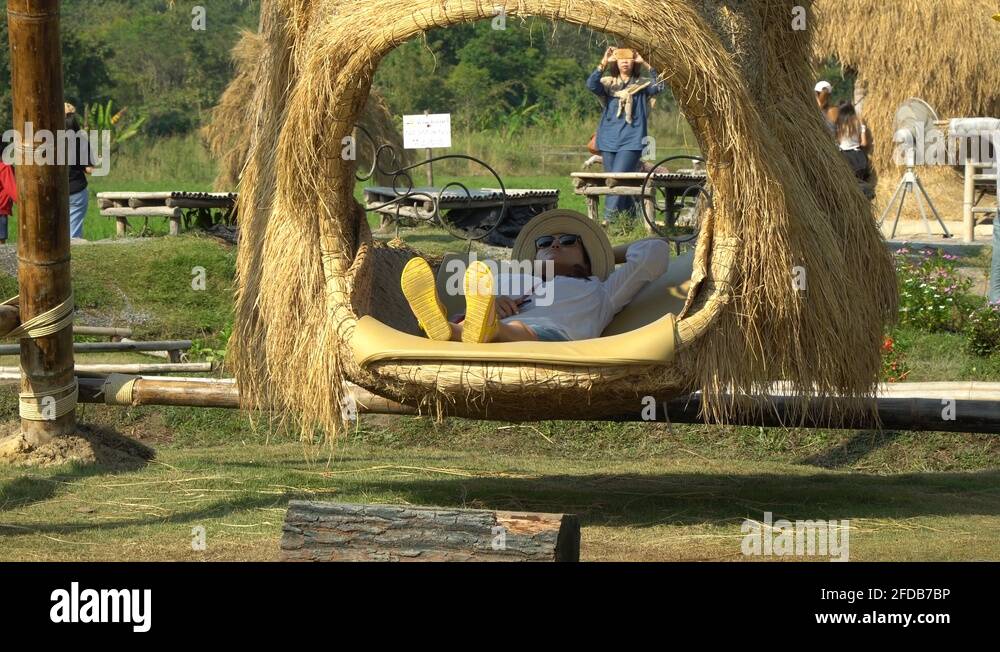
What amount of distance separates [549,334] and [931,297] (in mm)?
5068

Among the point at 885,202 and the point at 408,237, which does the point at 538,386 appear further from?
the point at 885,202

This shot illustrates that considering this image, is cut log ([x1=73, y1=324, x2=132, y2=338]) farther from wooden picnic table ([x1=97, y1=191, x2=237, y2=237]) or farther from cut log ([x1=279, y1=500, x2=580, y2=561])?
cut log ([x1=279, y1=500, x2=580, y2=561])

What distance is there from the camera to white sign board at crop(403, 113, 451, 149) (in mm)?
9562

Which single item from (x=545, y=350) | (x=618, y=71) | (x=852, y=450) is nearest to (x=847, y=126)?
(x=618, y=71)

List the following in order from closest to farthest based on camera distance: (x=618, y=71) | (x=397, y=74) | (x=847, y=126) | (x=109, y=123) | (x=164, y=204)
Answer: (x=847, y=126) < (x=618, y=71) < (x=164, y=204) < (x=109, y=123) < (x=397, y=74)

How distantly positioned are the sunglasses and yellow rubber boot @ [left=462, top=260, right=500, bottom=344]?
4.18ft

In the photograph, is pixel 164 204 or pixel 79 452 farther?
pixel 164 204

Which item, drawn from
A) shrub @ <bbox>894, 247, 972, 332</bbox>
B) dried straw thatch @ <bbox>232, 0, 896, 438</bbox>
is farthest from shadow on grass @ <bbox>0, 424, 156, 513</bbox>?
shrub @ <bbox>894, 247, 972, 332</bbox>

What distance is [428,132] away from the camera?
973cm

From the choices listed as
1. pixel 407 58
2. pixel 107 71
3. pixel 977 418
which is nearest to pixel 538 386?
pixel 977 418

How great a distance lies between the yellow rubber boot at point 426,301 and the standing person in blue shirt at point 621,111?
24.3 ft

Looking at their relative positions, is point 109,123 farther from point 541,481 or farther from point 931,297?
point 541,481

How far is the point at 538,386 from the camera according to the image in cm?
472
